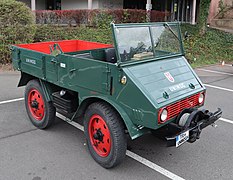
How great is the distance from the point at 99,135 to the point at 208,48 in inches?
446

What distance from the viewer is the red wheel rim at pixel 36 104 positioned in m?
4.50

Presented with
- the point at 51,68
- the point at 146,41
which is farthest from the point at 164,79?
the point at 51,68

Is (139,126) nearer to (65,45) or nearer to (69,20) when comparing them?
(65,45)

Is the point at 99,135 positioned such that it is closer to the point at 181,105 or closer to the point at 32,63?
the point at 181,105

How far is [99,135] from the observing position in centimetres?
346

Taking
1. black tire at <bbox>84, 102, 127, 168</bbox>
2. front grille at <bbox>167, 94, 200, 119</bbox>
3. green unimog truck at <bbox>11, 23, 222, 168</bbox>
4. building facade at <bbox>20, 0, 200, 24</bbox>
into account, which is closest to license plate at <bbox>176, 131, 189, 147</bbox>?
green unimog truck at <bbox>11, 23, 222, 168</bbox>

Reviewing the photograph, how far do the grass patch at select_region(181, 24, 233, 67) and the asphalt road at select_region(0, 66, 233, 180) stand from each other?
724 centimetres

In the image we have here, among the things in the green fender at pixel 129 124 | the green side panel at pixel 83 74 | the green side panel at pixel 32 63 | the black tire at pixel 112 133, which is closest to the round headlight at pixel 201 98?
the green fender at pixel 129 124

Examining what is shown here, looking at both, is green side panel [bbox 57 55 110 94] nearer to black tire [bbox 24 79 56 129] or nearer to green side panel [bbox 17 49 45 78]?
green side panel [bbox 17 49 45 78]

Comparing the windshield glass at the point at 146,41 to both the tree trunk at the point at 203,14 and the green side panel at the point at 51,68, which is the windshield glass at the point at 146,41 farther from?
the tree trunk at the point at 203,14

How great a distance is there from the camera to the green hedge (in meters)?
9.21

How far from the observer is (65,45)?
5.69 meters

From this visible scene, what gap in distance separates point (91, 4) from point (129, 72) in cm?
1439

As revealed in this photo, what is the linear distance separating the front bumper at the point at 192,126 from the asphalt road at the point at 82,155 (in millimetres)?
520
